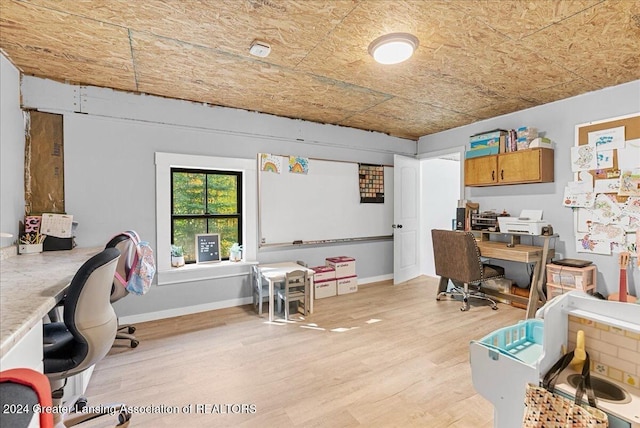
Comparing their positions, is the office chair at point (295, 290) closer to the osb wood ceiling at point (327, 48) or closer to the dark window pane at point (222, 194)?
the dark window pane at point (222, 194)

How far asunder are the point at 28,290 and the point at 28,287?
8 centimetres

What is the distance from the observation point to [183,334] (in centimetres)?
291

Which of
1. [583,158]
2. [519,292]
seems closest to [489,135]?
[583,158]

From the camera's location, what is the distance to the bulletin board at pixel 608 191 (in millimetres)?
2922

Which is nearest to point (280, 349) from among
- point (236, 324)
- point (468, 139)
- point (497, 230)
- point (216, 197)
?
point (236, 324)

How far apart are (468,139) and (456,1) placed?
3.06 meters

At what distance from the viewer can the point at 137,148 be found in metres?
3.19

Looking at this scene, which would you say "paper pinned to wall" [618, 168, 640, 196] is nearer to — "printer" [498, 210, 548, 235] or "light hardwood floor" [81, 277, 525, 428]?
"printer" [498, 210, 548, 235]

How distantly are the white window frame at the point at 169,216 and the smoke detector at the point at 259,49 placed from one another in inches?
61.5

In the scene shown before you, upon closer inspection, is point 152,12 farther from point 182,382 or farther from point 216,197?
point 182,382

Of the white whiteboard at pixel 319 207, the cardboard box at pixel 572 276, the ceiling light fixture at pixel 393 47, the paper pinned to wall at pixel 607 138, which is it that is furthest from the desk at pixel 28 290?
the paper pinned to wall at pixel 607 138

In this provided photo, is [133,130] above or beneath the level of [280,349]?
above

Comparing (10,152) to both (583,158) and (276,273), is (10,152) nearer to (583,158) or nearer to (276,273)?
(276,273)

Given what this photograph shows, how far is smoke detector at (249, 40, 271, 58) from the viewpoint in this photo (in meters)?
2.17
